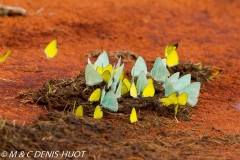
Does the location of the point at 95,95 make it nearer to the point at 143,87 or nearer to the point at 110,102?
the point at 110,102

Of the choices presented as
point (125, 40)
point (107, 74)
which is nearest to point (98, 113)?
point (107, 74)

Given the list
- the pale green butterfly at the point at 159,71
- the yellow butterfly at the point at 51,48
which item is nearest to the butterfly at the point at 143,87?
the pale green butterfly at the point at 159,71

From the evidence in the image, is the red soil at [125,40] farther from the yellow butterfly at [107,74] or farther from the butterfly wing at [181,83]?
the yellow butterfly at [107,74]

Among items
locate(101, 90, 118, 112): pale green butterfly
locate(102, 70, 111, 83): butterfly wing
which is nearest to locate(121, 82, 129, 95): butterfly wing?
locate(102, 70, 111, 83): butterfly wing

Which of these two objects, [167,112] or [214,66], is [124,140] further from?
[214,66]

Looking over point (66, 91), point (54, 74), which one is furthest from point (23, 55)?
point (66, 91)

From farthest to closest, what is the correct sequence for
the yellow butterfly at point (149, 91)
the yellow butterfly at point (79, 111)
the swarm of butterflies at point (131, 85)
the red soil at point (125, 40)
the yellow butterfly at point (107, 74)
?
1. the red soil at point (125, 40)
2. the yellow butterfly at point (149, 91)
3. the yellow butterfly at point (107, 74)
4. the swarm of butterflies at point (131, 85)
5. the yellow butterfly at point (79, 111)
